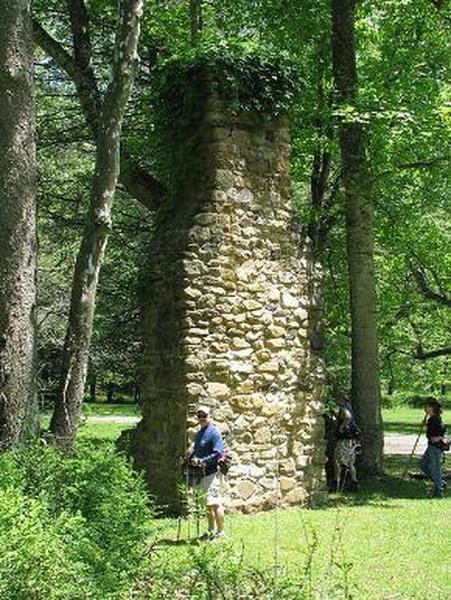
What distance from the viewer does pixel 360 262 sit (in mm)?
15180

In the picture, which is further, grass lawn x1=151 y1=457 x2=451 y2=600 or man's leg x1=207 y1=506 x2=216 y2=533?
man's leg x1=207 y1=506 x2=216 y2=533

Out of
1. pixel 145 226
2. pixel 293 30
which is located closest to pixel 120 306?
pixel 145 226

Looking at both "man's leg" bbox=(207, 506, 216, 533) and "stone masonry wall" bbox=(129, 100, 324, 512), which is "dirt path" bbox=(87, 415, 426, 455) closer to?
"stone masonry wall" bbox=(129, 100, 324, 512)

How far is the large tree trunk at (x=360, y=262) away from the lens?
15039 mm

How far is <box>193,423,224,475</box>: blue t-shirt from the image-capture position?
9945 mm

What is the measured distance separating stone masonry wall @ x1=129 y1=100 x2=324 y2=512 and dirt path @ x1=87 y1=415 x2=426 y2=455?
9960 millimetres

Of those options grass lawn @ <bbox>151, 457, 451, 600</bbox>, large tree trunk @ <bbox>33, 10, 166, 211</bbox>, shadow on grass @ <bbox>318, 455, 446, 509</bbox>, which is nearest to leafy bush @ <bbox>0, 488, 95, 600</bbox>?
grass lawn @ <bbox>151, 457, 451, 600</bbox>

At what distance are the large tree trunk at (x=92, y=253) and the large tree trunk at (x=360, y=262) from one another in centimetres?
719

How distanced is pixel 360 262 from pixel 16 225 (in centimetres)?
846

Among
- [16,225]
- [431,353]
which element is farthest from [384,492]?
[16,225]

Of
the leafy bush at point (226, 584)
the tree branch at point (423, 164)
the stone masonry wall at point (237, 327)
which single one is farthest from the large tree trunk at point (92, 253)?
the tree branch at point (423, 164)

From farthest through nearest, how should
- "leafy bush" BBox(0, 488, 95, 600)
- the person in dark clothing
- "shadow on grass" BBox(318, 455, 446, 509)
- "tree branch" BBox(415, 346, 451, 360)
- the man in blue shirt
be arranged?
"tree branch" BBox(415, 346, 451, 360) → the person in dark clothing → "shadow on grass" BBox(318, 455, 446, 509) → the man in blue shirt → "leafy bush" BBox(0, 488, 95, 600)

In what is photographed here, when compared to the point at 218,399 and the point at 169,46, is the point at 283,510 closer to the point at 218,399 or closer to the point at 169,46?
the point at 218,399

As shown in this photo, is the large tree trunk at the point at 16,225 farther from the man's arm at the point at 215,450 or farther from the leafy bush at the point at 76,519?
the man's arm at the point at 215,450
